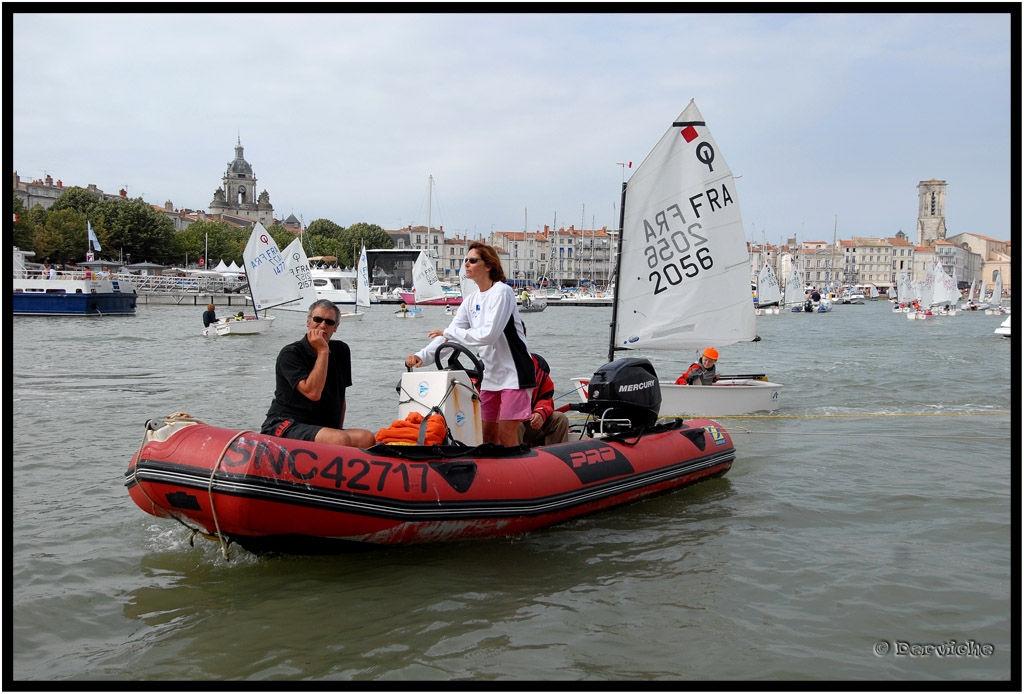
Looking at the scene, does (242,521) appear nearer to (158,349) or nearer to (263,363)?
(263,363)

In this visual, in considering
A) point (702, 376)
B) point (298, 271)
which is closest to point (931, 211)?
point (298, 271)

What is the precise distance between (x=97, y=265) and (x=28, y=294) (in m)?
23.7

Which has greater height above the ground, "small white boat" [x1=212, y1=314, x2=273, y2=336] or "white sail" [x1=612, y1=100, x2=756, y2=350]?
"white sail" [x1=612, y1=100, x2=756, y2=350]

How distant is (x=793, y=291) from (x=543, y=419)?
68.6 metres

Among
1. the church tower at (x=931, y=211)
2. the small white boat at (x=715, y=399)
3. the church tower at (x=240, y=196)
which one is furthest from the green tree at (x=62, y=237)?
the church tower at (x=931, y=211)

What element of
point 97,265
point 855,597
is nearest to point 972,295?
Result: point 97,265

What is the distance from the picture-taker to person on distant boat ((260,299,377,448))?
557 centimetres

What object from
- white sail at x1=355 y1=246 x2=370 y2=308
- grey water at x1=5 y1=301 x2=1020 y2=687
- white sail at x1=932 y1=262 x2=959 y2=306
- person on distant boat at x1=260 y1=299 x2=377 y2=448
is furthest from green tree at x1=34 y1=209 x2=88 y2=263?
person on distant boat at x1=260 y1=299 x2=377 y2=448

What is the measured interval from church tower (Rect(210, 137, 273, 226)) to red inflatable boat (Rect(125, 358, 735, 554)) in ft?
542

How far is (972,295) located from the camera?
81.0 m

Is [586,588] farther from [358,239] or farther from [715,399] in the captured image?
[358,239]

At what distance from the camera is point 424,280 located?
179ft

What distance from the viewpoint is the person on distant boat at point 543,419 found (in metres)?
6.72

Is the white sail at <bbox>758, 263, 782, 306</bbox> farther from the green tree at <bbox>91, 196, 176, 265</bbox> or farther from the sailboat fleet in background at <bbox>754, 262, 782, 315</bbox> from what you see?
the green tree at <bbox>91, 196, 176, 265</bbox>
